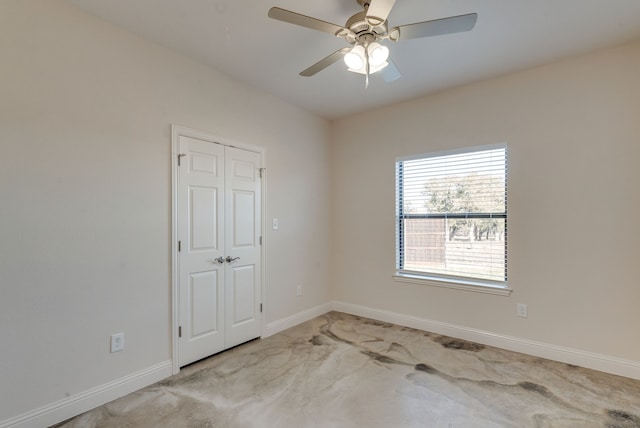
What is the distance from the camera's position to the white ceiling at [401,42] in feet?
6.72

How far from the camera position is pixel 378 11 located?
1654 mm

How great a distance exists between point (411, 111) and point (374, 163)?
Answer: 767 mm

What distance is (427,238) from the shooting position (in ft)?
11.9

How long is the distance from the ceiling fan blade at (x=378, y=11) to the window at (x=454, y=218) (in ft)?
6.73

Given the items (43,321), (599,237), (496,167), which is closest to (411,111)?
(496,167)

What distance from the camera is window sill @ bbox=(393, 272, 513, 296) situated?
3.07 m

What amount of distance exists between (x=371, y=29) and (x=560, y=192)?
2.29 m

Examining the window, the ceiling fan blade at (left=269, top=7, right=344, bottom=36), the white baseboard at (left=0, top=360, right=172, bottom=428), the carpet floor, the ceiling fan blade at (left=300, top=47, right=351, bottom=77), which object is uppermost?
the ceiling fan blade at (left=269, top=7, right=344, bottom=36)

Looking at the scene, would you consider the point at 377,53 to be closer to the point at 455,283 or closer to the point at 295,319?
the point at 455,283

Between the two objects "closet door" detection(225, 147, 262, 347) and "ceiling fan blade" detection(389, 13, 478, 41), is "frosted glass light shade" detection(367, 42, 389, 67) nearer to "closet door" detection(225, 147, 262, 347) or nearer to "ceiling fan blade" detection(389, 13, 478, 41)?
"ceiling fan blade" detection(389, 13, 478, 41)

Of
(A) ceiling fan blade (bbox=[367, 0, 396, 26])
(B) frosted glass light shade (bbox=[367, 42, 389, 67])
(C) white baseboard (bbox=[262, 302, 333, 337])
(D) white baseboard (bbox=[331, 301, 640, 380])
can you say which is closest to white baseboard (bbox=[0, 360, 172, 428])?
(C) white baseboard (bbox=[262, 302, 333, 337])

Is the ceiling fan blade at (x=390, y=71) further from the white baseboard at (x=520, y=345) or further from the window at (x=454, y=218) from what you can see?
the white baseboard at (x=520, y=345)

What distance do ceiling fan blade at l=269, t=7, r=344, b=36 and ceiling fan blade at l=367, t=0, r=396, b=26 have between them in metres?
0.20

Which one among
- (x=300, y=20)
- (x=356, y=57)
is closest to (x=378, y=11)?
(x=356, y=57)
